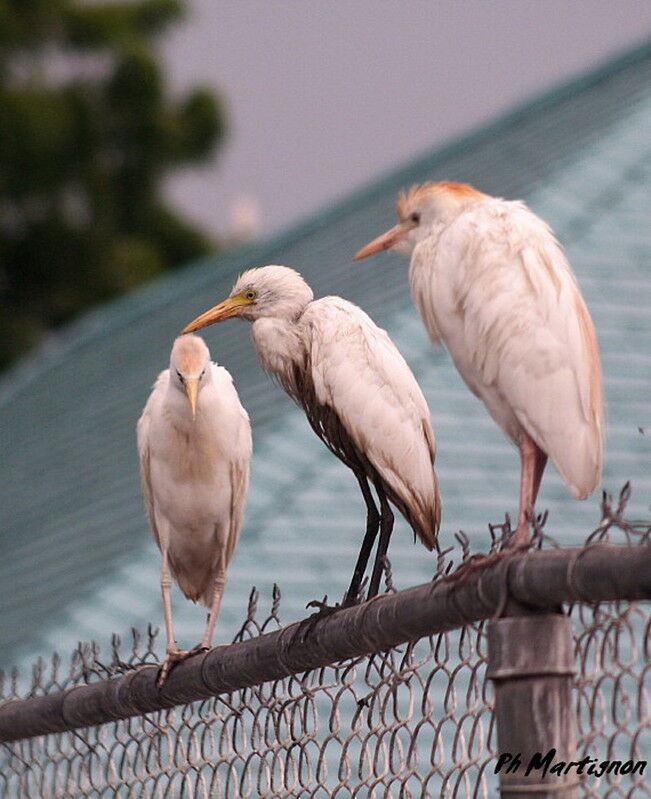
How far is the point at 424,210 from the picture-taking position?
3.79 m

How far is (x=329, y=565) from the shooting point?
679cm

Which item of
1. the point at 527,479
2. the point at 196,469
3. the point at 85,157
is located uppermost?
the point at 527,479

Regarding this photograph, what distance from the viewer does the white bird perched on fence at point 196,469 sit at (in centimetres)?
459

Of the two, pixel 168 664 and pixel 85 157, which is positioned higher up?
pixel 168 664

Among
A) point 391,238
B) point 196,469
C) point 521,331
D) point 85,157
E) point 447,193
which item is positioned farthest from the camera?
point 85,157

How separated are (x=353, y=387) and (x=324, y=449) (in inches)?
134

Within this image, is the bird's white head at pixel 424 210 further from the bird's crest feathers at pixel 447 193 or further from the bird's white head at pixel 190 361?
the bird's white head at pixel 190 361

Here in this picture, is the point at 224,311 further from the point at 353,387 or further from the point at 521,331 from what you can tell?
the point at 521,331

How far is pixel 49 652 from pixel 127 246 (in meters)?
17.0

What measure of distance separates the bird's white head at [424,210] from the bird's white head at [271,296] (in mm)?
410

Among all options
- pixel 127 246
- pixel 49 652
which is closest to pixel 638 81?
pixel 49 652

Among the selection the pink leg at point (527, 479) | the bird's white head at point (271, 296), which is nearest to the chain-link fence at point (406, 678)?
the pink leg at point (527, 479)

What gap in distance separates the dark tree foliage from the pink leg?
19.4 metres

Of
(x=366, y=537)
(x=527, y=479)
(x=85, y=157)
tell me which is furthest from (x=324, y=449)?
(x=85, y=157)
